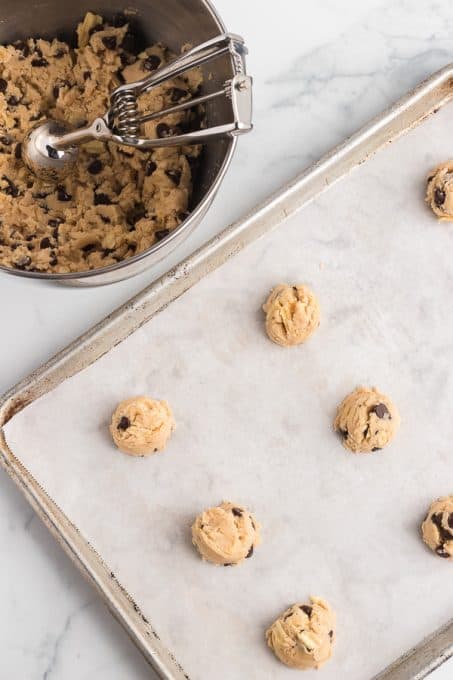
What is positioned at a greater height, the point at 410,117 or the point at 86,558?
the point at 410,117

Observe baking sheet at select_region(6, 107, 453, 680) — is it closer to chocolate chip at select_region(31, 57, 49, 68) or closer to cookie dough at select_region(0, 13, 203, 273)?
cookie dough at select_region(0, 13, 203, 273)

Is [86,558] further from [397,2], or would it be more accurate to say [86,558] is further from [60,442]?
[397,2]

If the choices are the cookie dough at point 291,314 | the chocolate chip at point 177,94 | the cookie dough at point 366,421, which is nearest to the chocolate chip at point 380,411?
the cookie dough at point 366,421

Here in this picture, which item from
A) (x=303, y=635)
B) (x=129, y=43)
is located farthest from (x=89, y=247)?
A: (x=303, y=635)

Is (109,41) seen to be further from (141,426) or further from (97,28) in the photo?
(141,426)

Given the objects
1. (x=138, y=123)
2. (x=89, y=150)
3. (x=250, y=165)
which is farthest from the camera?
(x=250, y=165)

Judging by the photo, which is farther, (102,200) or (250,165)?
(250,165)

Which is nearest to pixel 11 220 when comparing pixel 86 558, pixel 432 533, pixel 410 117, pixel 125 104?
pixel 125 104
